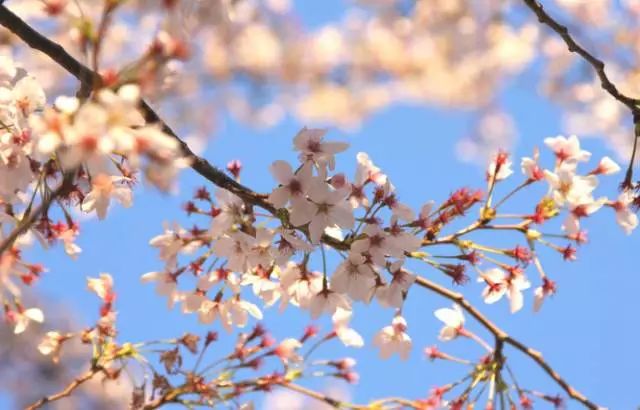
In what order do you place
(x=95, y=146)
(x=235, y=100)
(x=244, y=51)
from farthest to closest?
1. (x=235, y=100)
2. (x=244, y=51)
3. (x=95, y=146)

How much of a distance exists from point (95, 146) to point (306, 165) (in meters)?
0.51

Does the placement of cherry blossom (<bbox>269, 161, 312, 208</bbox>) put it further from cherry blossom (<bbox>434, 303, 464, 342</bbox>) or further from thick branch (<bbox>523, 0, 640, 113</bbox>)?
cherry blossom (<bbox>434, 303, 464, 342</bbox>)

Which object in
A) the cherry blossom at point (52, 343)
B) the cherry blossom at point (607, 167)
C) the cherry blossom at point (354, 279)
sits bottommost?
the cherry blossom at point (354, 279)

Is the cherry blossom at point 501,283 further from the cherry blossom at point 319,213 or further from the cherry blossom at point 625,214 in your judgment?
the cherry blossom at point 319,213

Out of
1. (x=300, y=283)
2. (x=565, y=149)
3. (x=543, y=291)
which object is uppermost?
(x=565, y=149)

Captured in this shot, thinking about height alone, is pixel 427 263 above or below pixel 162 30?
above

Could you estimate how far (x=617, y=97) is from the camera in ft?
4.68

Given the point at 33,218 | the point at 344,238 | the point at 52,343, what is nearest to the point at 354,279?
the point at 344,238

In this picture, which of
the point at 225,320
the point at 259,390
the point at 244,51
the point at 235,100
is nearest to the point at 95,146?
the point at 225,320

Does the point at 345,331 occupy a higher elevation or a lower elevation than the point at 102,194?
higher

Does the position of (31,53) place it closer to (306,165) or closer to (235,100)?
(235,100)

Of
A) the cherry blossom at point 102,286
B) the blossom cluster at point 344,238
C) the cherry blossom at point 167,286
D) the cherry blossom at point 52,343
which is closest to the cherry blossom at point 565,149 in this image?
the blossom cluster at point 344,238

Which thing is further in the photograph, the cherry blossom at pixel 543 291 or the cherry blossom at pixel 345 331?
the cherry blossom at pixel 345 331

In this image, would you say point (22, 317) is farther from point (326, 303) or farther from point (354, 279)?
point (354, 279)
